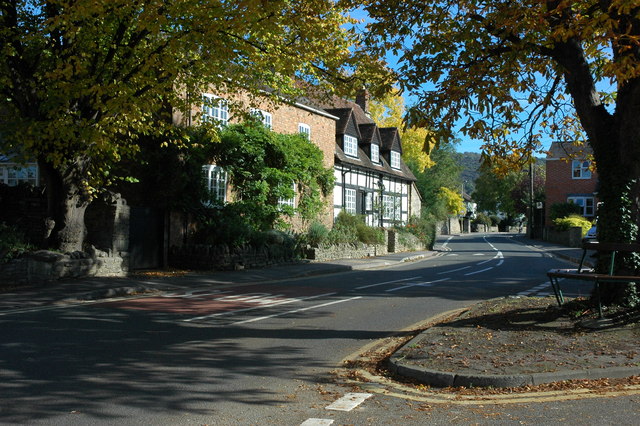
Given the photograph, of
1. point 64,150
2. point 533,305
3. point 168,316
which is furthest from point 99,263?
point 533,305

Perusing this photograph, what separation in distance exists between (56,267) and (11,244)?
3.88 feet

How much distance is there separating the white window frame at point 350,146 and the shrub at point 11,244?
2136 centimetres

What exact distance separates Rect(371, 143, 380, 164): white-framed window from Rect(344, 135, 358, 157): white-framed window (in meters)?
2.46

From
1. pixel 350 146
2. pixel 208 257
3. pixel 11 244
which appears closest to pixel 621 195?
pixel 11 244

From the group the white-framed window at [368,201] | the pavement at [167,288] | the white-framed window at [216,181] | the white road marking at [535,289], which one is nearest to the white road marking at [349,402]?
the pavement at [167,288]

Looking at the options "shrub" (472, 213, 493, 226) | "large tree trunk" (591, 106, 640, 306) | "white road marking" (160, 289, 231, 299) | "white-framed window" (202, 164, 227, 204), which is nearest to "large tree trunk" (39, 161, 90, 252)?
"white road marking" (160, 289, 231, 299)

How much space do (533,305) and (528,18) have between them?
4.78m

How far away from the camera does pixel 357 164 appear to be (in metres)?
33.6

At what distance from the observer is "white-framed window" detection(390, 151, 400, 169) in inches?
1623

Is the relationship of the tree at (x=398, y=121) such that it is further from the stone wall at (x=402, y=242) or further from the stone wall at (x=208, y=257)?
the stone wall at (x=208, y=257)

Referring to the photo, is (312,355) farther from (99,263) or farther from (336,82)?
(99,263)

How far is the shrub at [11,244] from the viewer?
13594mm

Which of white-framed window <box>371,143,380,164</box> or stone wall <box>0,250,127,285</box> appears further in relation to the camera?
white-framed window <box>371,143,380,164</box>

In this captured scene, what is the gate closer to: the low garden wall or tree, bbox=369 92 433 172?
the low garden wall
